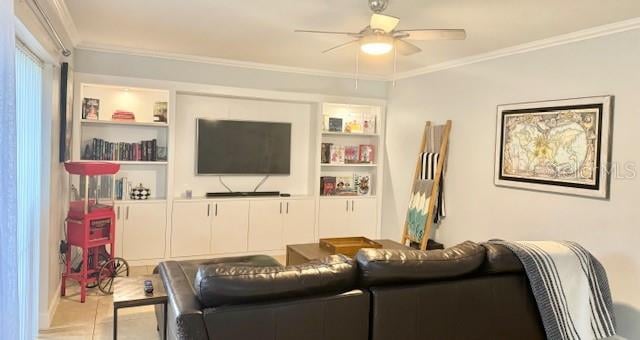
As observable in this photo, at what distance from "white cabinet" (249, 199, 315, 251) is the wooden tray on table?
1.58 m

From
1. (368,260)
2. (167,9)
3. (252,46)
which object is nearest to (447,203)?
(252,46)

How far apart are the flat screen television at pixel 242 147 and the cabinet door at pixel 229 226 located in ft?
1.41

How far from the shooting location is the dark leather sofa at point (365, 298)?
6.63ft

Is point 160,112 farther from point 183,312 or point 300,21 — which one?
point 183,312

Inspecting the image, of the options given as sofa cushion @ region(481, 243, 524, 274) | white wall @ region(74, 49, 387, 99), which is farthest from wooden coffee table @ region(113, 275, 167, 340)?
white wall @ region(74, 49, 387, 99)

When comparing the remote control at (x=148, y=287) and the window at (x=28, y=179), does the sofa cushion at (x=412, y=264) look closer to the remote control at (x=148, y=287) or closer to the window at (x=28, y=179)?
the remote control at (x=148, y=287)

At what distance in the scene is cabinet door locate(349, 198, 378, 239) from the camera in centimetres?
604

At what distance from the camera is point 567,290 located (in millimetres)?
2684

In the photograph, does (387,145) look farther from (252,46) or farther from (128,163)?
(128,163)

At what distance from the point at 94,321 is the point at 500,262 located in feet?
9.82

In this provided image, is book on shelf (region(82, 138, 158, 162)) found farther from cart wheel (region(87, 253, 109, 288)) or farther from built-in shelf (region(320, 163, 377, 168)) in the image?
built-in shelf (region(320, 163, 377, 168))

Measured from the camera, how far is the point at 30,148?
9.79 feet

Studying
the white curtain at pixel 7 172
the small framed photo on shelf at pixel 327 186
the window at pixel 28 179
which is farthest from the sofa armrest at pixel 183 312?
the small framed photo on shelf at pixel 327 186

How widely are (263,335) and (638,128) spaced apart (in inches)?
116
